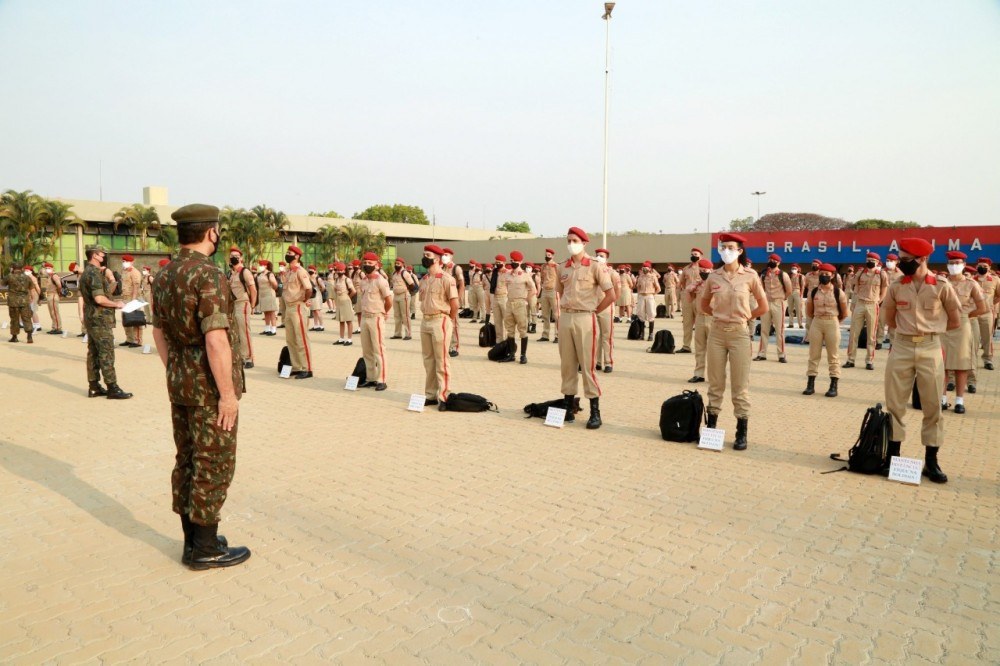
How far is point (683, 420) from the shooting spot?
7250mm

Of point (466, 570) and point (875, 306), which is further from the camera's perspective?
point (875, 306)

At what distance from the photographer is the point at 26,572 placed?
4055 mm

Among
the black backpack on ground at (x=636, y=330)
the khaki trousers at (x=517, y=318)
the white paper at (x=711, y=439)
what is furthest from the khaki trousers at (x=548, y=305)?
the white paper at (x=711, y=439)

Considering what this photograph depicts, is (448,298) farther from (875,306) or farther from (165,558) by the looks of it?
(875,306)

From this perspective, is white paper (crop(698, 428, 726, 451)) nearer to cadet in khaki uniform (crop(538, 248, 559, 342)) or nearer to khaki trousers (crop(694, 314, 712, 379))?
khaki trousers (crop(694, 314, 712, 379))

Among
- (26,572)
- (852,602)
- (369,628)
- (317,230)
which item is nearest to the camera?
(369,628)

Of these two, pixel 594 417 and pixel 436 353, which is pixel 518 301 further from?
pixel 594 417

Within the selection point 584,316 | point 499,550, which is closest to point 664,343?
point 584,316

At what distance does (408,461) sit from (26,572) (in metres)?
3.14

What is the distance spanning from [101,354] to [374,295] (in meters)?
4.07

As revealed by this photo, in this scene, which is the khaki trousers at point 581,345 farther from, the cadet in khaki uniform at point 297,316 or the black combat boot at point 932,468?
the cadet in khaki uniform at point 297,316

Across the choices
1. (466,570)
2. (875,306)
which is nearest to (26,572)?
(466,570)

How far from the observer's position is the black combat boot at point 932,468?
5.90 m

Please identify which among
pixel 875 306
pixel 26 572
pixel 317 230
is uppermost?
pixel 317 230
